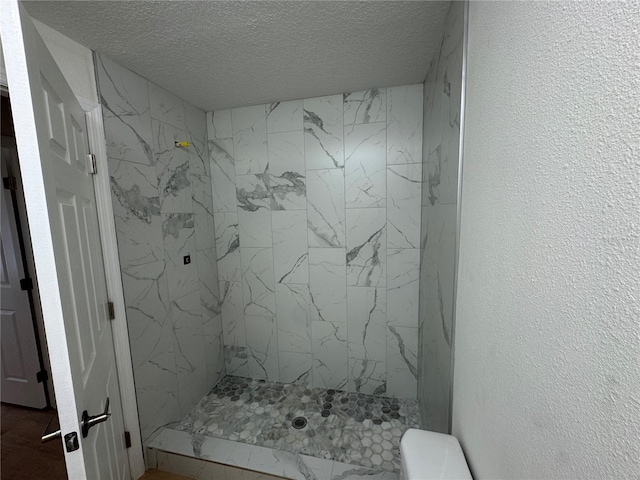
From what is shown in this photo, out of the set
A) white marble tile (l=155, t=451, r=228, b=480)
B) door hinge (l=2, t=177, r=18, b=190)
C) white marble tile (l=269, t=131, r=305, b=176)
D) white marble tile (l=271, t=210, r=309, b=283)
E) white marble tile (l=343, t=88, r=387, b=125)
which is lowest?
white marble tile (l=155, t=451, r=228, b=480)

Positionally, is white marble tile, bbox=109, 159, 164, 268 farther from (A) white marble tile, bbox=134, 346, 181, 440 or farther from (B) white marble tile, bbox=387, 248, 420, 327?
(B) white marble tile, bbox=387, 248, 420, 327

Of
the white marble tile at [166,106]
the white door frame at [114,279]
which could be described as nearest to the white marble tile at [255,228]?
the white marble tile at [166,106]

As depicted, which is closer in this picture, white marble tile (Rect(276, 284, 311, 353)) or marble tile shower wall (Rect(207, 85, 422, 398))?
marble tile shower wall (Rect(207, 85, 422, 398))

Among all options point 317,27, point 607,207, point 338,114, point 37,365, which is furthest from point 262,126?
point 37,365

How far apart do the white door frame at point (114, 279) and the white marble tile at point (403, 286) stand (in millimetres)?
1731

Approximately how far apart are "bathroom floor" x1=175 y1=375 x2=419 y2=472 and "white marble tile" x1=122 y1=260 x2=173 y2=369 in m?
0.67

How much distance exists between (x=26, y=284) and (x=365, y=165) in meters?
2.79

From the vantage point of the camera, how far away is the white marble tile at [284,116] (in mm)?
1936

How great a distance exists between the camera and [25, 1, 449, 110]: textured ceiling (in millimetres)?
1056

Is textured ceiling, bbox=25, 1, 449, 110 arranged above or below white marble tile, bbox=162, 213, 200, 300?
above

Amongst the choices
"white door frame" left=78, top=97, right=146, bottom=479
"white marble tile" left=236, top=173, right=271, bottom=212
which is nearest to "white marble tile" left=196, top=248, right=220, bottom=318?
"white marble tile" left=236, top=173, right=271, bottom=212

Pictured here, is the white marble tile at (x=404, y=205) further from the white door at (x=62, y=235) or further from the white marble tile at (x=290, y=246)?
the white door at (x=62, y=235)

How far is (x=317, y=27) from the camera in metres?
1.17

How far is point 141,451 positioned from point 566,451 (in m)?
2.07
